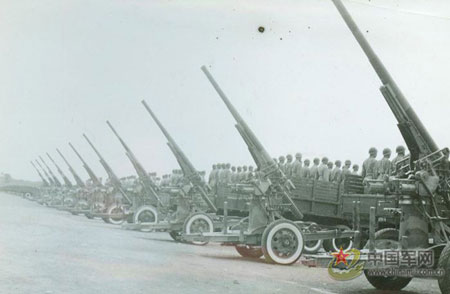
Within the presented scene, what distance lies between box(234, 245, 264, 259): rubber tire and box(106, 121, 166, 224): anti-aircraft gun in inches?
260

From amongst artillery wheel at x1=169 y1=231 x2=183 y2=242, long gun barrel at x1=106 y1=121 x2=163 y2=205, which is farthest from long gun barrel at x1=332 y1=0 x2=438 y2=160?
long gun barrel at x1=106 y1=121 x2=163 y2=205

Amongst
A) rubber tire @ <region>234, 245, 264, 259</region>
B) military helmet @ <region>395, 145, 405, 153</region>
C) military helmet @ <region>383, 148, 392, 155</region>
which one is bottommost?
rubber tire @ <region>234, 245, 264, 259</region>

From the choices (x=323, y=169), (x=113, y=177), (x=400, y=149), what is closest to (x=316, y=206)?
(x=400, y=149)

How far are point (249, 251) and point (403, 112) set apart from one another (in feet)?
20.4

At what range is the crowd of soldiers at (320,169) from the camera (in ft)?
45.9

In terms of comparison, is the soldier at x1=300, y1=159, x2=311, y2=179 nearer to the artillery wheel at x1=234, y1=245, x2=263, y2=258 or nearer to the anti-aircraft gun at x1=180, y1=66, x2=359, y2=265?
the anti-aircraft gun at x1=180, y1=66, x2=359, y2=265

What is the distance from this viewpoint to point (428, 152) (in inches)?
345

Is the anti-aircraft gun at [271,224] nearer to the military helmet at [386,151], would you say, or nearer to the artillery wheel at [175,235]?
the military helmet at [386,151]

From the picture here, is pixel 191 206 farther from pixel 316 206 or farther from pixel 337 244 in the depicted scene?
pixel 316 206

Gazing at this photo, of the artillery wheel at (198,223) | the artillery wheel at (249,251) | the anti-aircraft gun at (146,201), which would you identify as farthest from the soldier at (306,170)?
the anti-aircraft gun at (146,201)

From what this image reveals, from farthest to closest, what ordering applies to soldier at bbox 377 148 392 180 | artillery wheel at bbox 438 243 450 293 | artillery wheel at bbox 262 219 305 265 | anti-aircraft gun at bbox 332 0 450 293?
soldier at bbox 377 148 392 180 → artillery wheel at bbox 262 219 305 265 → anti-aircraft gun at bbox 332 0 450 293 → artillery wheel at bbox 438 243 450 293

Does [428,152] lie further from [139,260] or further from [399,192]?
[139,260]

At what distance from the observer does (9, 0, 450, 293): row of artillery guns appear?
8.57m

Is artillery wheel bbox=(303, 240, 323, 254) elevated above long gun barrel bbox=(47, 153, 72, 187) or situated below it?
below
